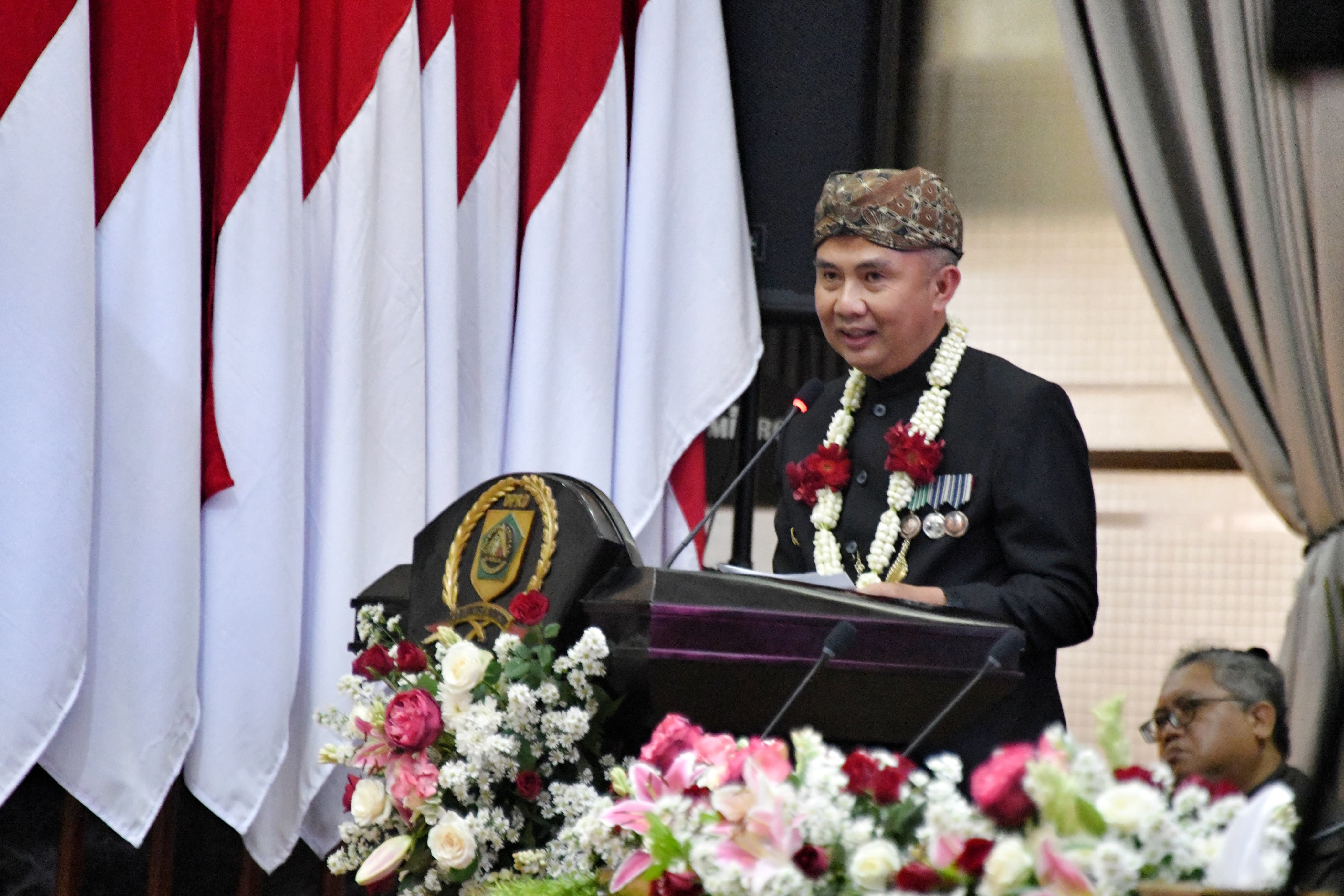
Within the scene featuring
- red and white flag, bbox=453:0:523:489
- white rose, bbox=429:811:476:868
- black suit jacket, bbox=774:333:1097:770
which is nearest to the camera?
white rose, bbox=429:811:476:868

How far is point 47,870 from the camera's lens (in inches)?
113

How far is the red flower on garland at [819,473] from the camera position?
230 centimetres

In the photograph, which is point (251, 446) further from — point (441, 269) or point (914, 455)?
point (914, 455)

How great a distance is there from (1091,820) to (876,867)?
146 mm

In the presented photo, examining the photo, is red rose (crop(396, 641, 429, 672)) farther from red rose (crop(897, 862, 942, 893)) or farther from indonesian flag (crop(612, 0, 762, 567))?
indonesian flag (crop(612, 0, 762, 567))

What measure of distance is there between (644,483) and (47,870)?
4.63ft

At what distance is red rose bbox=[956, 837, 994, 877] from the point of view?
3.17ft

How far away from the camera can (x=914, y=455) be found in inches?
85.0

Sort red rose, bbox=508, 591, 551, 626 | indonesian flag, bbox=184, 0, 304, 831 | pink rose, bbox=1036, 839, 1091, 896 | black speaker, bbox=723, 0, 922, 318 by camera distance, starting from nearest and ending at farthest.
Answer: pink rose, bbox=1036, 839, 1091, 896
red rose, bbox=508, 591, 551, 626
indonesian flag, bbox=184, 0, 304, 831
black speaker, bbox=723, 0, 922, 318

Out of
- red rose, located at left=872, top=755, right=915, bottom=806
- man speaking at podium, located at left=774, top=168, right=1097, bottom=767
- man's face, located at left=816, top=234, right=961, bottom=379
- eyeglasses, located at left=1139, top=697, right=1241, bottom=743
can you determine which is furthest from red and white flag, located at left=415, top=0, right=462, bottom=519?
red rose, located at left=872, top=755, right=915, bottom=806

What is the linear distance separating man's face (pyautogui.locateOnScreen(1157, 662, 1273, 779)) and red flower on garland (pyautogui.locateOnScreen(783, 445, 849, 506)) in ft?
1.86

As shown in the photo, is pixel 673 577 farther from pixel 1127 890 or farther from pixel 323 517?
pixel 323 517

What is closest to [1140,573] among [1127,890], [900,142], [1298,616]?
[1298,616]

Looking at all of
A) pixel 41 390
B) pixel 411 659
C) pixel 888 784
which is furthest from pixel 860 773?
pixel 41 390
